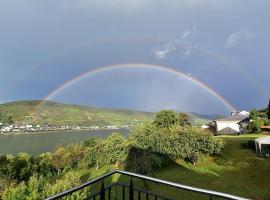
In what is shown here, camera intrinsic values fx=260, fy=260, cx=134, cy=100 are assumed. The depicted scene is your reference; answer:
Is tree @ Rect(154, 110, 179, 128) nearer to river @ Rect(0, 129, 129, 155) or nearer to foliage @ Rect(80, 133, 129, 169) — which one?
foliage @ Rect(80, 133, 129, 169)

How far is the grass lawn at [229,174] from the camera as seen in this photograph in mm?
22261

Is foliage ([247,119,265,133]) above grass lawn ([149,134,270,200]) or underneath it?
above

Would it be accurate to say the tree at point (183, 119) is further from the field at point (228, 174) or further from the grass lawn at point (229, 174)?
the grass lawn at point (229, 174)

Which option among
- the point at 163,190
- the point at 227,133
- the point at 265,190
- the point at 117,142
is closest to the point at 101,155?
the point at 117,142

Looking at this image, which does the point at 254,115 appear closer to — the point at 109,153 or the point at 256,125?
the point at 256,125

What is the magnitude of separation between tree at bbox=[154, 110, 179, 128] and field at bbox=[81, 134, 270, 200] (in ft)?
56.5

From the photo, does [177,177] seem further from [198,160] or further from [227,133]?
[227,133]

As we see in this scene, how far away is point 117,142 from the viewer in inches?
1598

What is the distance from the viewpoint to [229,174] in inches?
1062

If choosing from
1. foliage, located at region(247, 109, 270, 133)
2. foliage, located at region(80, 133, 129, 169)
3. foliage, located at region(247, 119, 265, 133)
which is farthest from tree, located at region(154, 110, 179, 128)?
foliage, located at region(247, 109, 270, 133)

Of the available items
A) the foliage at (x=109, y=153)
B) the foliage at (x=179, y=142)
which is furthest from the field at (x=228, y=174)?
the foliage at (x=109, y=153)

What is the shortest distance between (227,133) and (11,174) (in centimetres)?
4754

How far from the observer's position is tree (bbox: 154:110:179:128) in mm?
53831

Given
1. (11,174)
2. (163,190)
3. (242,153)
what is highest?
(242,153)
